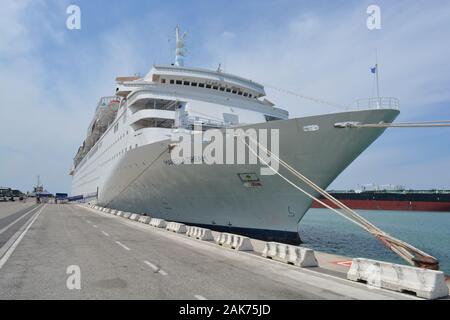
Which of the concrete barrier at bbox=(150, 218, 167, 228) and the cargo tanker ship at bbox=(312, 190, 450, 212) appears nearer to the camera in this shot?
the concrete barrier at bbox=(150, 218, 167, 228)

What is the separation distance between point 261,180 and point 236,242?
3.66 metres

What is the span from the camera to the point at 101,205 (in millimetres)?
43594

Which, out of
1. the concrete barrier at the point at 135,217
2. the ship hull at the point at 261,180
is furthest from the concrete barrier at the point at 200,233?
the concrete barrier at the point at 135,217

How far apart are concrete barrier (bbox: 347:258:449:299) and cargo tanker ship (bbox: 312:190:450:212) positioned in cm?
6588

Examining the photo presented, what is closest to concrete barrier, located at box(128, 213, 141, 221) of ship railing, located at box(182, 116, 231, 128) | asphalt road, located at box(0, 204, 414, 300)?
ship railing, located at box(182, 116, 231, 128)

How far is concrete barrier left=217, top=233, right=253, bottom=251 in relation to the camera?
42.9 feet

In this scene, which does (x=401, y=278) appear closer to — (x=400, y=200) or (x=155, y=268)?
(x=155, y=268)

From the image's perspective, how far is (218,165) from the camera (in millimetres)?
16875

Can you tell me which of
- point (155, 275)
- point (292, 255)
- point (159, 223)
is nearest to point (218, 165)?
point (159, 223)

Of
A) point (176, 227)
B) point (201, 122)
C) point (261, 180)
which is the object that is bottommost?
point (176, 227)

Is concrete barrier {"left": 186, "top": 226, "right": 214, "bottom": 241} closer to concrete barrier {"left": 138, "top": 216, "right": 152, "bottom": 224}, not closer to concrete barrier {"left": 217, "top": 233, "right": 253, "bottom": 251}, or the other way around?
concrete barrier {"left": 217, "top": 233, "right": 253, "bottom": 251}

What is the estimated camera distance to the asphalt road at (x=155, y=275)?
679cm

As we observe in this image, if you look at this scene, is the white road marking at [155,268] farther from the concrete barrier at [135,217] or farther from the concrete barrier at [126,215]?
the concrete barrier at [126,215]
